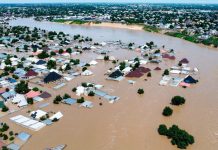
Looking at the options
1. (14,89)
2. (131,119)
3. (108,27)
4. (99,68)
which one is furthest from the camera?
(108,27)

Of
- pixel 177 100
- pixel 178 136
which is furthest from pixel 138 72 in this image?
pixel 178 136

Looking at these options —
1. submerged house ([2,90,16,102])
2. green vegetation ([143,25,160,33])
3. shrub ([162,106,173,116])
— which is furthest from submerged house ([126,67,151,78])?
green vegetation ([143,25,160,33])

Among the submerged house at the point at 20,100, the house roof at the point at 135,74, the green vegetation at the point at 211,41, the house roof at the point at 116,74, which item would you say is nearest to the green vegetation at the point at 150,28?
the green vegetation at the point at 211,41

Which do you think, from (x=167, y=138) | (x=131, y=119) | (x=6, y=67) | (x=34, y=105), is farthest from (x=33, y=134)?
(x=6, y=67)

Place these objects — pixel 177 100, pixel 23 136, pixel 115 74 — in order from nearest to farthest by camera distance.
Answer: pixel 23 136 < pixel 177 100 < pixel 115 74

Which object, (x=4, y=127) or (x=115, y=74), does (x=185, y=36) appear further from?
(x=4, y=127)

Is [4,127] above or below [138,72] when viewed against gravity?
below

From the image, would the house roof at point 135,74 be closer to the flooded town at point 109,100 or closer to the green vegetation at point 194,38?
the flooded town at point 109,100

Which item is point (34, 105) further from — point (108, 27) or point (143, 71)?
point (108, 27)

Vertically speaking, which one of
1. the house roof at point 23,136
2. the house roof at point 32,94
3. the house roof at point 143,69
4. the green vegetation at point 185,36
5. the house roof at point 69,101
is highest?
the green vegetation at point 185,36
